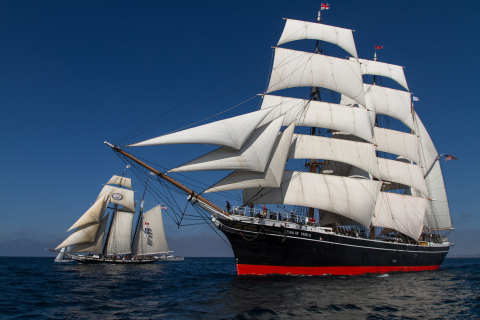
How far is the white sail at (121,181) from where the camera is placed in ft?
184

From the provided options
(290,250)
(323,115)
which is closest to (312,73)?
(323,115)

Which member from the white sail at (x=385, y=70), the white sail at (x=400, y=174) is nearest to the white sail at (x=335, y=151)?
the white sail at (x=400, y=174)

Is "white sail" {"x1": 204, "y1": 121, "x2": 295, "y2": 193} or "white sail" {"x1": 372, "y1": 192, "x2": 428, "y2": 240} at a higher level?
"white sail" {"x1": 204, "y1": 121, "x2": 295, "y2": 193}

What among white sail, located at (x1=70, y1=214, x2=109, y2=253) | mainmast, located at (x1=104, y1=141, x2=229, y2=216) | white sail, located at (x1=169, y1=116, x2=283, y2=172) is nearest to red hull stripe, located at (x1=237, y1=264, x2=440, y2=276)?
mainmast, located at (x1=104, y1=141, x2=229, y2=216)

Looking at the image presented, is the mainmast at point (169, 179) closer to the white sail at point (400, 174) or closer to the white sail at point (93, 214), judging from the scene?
the white sail at point (400, 174)

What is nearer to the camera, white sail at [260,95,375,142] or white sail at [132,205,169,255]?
white sail at [260,95,375,142]

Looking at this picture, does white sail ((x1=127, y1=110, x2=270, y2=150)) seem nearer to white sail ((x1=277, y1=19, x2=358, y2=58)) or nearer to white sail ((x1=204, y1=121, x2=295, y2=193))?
white sail ((x1=204, y1=121, x2=295, y2=193))

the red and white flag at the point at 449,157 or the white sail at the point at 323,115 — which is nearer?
the white sail at the point at 323,115

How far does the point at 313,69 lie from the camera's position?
37.1m

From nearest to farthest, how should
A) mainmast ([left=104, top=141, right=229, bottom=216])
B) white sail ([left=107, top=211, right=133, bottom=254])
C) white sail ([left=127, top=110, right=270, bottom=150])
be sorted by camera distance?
white sail ([left=127, top=110, right=270, bottom=150])
mainmast ([left=104, top=141, right=229, bottom=216])
white sail ([left=107, top=211, right=133, bottom=254])

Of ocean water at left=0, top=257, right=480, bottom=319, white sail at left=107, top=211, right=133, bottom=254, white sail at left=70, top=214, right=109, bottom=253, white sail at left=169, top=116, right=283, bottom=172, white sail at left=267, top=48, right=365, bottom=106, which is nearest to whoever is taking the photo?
ocean water at left=0, top=257, right=480, bottom=319

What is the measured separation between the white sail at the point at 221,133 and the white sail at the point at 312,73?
12.6 m

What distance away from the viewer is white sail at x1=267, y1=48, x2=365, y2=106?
36.2m

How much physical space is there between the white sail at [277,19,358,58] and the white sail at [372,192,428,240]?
19.0m
